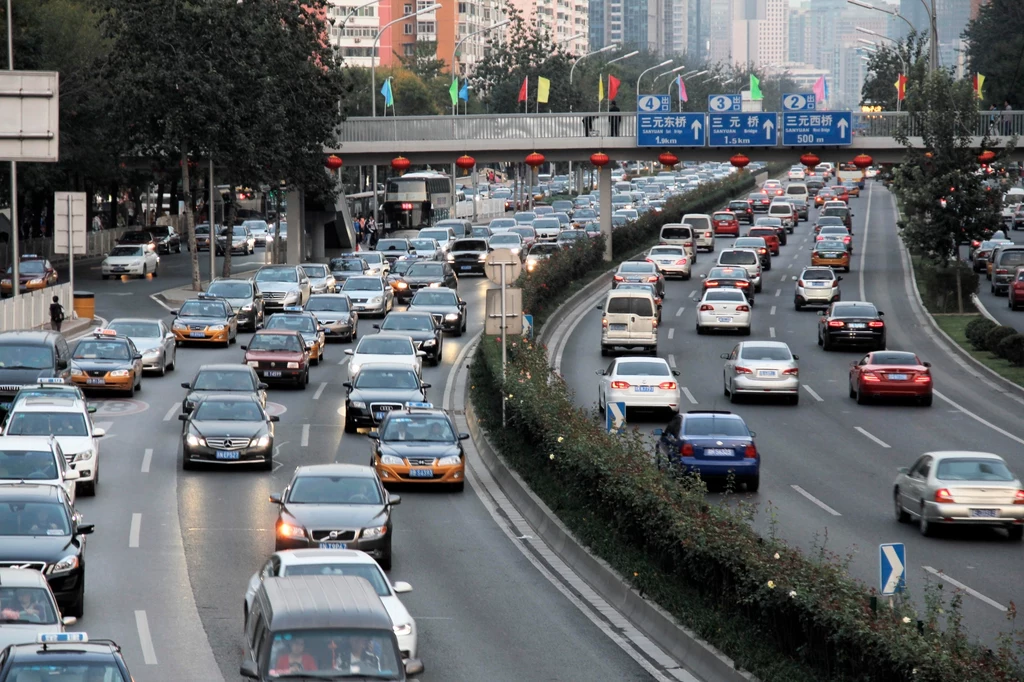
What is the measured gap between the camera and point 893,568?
1507cm

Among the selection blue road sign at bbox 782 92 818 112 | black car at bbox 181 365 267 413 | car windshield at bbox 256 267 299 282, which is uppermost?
blue road sign at bbox 782 92 818 112

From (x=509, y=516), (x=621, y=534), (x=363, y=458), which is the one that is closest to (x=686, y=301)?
(x=363, y=458)

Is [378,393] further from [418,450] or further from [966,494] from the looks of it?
[966,494]

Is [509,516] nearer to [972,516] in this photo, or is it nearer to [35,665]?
[972,516]

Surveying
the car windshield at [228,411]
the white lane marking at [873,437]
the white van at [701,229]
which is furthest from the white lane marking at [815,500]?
the white van at [701,229]

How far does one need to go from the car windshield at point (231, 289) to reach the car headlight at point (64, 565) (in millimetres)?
32148

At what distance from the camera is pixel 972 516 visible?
76.4 ft

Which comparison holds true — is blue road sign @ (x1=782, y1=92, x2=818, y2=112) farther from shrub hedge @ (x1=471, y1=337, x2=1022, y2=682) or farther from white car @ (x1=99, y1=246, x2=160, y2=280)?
shrub hedge @ (x1=471, y1=337, x2=1022, y2=682)

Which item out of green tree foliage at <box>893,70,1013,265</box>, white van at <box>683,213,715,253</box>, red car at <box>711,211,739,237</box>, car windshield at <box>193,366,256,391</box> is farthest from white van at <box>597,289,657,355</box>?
red car at <box>711,211,739,237</box>

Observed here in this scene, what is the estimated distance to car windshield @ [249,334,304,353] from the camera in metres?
38.5

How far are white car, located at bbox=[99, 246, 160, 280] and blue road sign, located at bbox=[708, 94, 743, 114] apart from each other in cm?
2489

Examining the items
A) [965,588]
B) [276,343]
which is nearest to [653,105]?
[276,343]

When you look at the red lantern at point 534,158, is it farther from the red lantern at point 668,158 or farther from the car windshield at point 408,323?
the car windshield at point 408,323

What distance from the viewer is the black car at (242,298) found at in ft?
161
